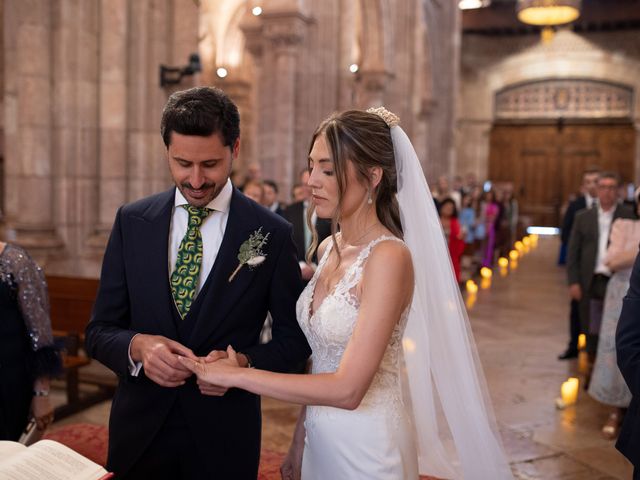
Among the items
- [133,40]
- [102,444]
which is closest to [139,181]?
[133,40]

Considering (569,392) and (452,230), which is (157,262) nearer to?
(569,392)

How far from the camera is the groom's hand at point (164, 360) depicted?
5.91ft

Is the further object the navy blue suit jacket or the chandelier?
the chandelier

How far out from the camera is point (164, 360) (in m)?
1.80

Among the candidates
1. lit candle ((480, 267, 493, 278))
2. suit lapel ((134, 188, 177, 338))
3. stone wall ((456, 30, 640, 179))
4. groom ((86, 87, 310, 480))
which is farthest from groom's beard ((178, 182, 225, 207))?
stone wall ((456, 30, 640, 179))

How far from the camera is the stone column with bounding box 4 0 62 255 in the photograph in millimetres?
5914

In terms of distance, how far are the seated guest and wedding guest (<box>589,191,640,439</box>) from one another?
147 inches

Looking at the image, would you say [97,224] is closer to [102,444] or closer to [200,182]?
[102,444]

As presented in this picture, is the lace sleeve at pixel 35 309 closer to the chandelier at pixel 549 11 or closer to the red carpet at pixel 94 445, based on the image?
A: the red carpet at pixel 94 445

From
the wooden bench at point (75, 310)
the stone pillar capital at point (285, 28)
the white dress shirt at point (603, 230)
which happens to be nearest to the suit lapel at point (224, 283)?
the wooden bench at point (75, 310)

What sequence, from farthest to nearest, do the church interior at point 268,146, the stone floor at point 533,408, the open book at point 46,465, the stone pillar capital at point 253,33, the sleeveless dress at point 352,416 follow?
the stone pillar capital at point 253,33
the church interior at point 268,146
the stone floor at point 533,408
the sleeveless dress at point 352,416
the open book at point 46,465

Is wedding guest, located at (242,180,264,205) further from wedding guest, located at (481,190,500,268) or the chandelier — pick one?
the chandelier

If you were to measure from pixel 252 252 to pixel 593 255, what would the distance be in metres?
4.96

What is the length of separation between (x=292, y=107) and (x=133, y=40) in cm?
350
